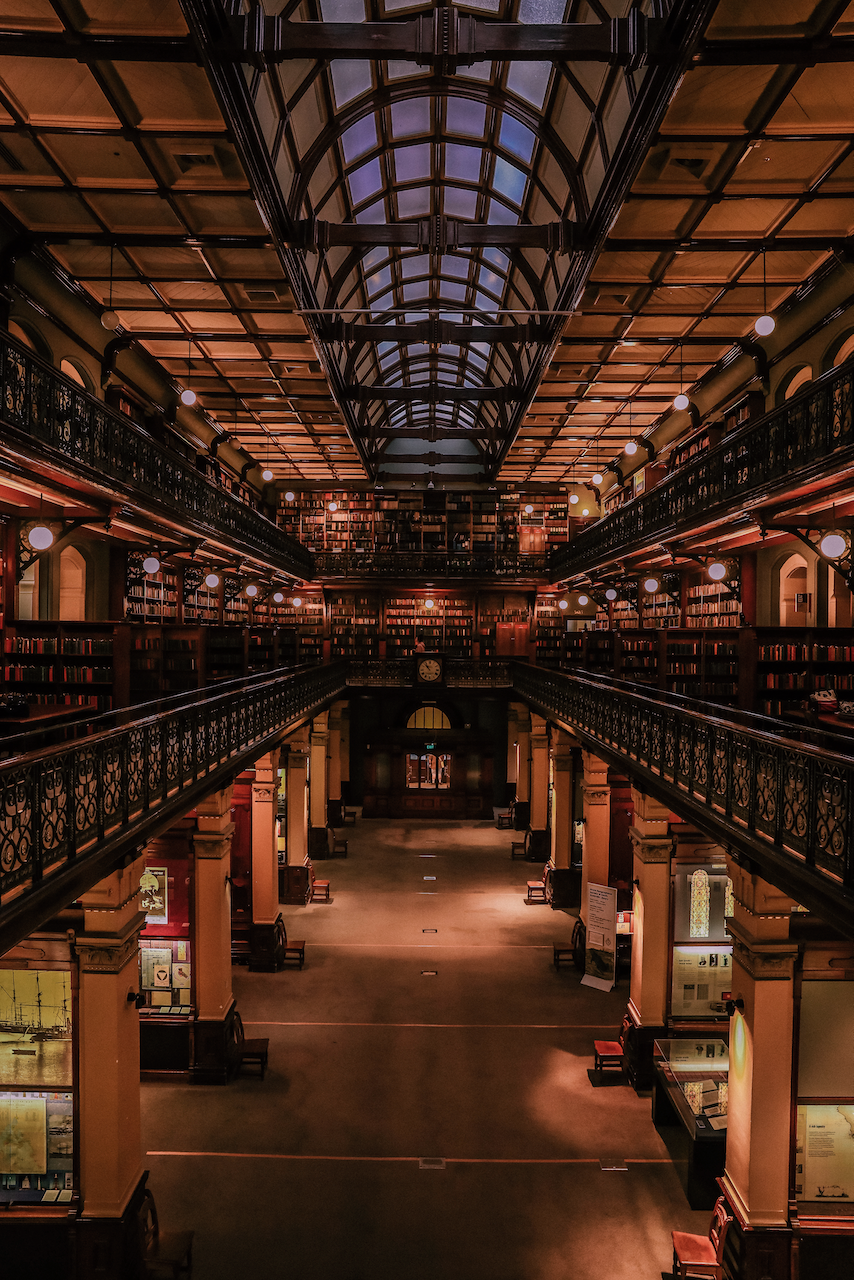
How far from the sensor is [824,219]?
7.71 metres

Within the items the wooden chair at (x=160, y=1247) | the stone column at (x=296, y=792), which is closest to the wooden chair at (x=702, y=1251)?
the wooden chair at (x=160, y=1247)

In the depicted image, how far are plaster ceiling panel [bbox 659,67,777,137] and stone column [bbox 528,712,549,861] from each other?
12.6 meters

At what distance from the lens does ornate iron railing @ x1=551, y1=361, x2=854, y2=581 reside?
19.4 feet

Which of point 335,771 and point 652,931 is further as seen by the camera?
point 335,771

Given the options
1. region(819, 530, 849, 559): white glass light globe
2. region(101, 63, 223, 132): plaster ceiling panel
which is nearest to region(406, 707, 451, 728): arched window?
region(819, 530, 849, 559): white glass light globe

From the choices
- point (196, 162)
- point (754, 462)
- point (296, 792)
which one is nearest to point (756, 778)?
point (754, 462)

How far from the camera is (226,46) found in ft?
18.1

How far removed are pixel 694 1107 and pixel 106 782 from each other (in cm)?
627

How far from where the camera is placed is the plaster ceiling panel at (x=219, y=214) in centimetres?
757

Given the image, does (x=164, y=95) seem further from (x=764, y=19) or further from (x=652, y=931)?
(x=652, y=931)

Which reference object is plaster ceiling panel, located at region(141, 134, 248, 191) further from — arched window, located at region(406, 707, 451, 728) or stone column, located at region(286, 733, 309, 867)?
arched window, located at region(406, 707, 451, 728)

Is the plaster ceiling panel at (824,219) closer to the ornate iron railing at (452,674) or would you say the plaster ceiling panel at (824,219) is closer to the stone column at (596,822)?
the stone column at (596,822)

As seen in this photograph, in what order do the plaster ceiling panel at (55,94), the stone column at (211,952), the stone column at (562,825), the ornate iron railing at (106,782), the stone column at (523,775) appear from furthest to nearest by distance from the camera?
the stone column at (523,775), the stone column at (562,825), the stone column at (211,952), the plaster ceiling panel at (55,94), the ornate iron railing at (106,782)

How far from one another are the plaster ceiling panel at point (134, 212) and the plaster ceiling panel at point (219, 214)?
0.16 meters
